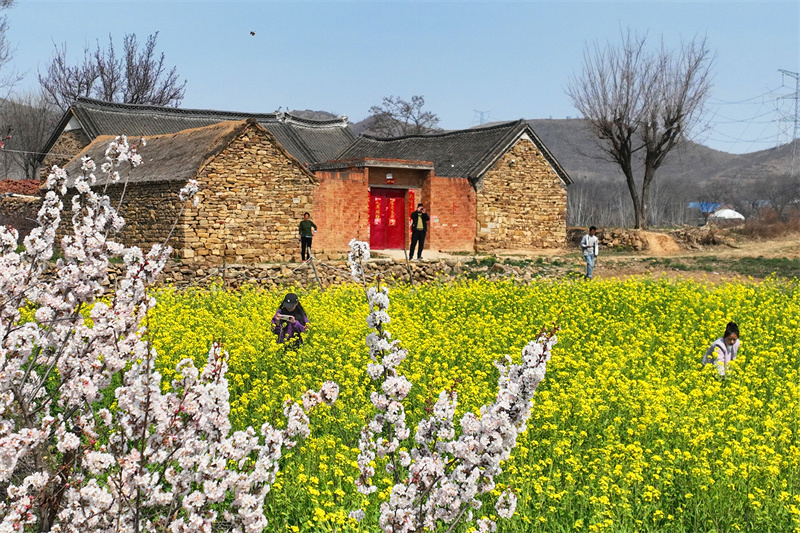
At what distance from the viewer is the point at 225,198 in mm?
20766

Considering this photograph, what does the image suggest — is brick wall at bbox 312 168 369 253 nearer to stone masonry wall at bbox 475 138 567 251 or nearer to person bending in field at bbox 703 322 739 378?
stone masonry wall at bbox 475 138 567 251

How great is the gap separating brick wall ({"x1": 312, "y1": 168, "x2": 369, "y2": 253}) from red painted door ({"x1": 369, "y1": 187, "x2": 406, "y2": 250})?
1.52 metres

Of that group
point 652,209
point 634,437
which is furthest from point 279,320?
point 652,209

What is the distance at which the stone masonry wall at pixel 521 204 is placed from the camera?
95.6 ft

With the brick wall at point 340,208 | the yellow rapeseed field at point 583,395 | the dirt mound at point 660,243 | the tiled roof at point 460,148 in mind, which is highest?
the tiled roof at point 460,148

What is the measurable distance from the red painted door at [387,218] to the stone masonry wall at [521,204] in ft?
10.1

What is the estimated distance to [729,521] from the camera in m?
6.04

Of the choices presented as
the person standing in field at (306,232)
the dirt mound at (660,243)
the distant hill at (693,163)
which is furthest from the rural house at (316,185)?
the distant hill at (693,163)

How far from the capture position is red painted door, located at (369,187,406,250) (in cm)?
2698

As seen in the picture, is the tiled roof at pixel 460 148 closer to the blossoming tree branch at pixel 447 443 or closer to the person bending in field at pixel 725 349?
the person bending in field at pixel 725 349

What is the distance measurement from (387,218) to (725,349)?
58.5ft

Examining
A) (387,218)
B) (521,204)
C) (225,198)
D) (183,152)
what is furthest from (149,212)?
(521,204)

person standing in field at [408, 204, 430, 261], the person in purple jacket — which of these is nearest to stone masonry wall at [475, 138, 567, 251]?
person standing in field at [408, 204, 430, 261]

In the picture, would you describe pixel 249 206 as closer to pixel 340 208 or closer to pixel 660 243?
pixel 340 208
